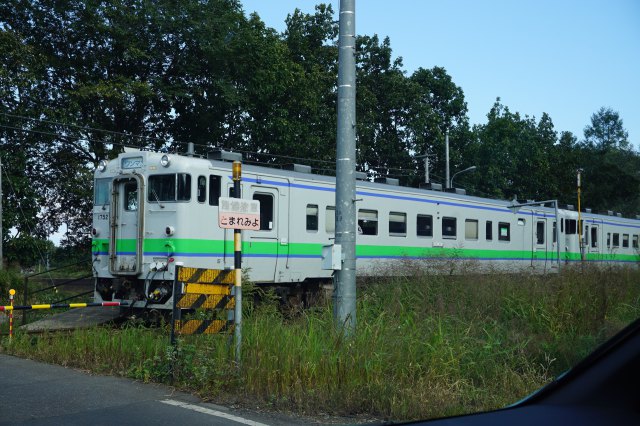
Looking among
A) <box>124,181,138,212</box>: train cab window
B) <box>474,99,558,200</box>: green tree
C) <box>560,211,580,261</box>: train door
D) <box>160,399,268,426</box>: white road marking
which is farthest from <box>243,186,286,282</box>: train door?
<box>474,99,558,200</box>: green tree

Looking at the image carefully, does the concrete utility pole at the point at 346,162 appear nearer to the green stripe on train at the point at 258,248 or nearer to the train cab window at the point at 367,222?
the green stripe on train at the point at 258,248

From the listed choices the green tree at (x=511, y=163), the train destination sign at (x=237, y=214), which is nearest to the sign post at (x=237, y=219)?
the train destination sign at (x=237, y=214)

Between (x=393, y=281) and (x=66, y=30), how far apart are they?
18374 millimetres

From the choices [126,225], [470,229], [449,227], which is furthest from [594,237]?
[126,225]

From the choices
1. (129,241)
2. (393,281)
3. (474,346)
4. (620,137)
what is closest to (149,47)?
(129,241)

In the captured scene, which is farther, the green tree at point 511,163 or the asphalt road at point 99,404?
the green tree at point 511,163

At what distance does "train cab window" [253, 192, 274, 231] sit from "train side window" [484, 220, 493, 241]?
946 centimetres

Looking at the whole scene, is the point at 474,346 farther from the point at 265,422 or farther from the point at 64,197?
the point at 64,197

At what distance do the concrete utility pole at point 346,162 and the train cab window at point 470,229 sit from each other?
12050mm

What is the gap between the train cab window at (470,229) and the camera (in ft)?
69.5

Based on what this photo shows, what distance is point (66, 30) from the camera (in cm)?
2508

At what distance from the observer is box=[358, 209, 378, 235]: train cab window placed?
17328 millimetres

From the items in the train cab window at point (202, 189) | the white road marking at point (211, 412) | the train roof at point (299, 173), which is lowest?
the white road marking at point (211, 412)

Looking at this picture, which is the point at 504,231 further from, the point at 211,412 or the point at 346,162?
the point at 211,412
